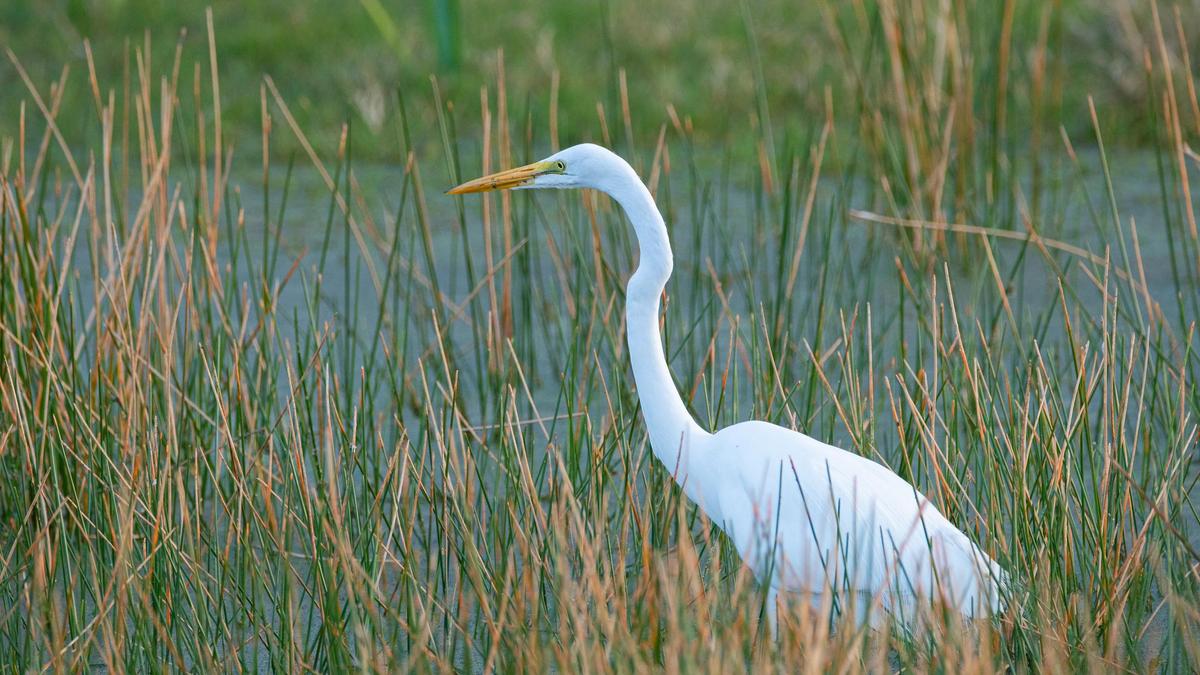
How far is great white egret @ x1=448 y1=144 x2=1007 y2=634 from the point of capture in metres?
1.67

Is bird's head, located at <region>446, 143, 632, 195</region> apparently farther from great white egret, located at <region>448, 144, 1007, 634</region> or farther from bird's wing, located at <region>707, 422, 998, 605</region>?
bird's wing, located at <region>707, 422, 998, 605</region>

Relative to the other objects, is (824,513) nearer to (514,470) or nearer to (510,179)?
(514,470)

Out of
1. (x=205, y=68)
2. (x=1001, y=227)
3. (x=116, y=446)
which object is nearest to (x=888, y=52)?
(x=1001, y=227)

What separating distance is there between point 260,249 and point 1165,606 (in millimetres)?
2503

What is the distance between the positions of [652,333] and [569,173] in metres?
0.22

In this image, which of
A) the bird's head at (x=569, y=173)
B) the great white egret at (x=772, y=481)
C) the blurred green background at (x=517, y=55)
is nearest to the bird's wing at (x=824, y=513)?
the great white egret at (x=772, y=481)

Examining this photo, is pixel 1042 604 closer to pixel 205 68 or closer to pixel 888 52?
pixel 888 52

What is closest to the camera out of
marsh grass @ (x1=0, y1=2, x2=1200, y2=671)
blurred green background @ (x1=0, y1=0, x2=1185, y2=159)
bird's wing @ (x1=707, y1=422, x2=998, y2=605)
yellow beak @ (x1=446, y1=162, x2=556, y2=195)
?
marsh grass @ (x1=0, y1=2, x2=1200, y2=671)

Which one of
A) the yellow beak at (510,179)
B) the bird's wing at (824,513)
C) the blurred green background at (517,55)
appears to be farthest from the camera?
the blurred green background at (517,55)

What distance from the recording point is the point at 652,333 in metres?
1.81

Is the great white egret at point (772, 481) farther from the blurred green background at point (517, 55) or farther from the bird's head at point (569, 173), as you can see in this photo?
the blurred green background at point (517, 55)

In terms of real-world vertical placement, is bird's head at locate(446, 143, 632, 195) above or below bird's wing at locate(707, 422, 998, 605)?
above

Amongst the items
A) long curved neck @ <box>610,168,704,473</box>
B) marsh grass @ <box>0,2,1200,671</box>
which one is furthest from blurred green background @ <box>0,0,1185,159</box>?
long curved neck @ <box>610,168,704,473</box>

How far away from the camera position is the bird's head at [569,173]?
1715mm
